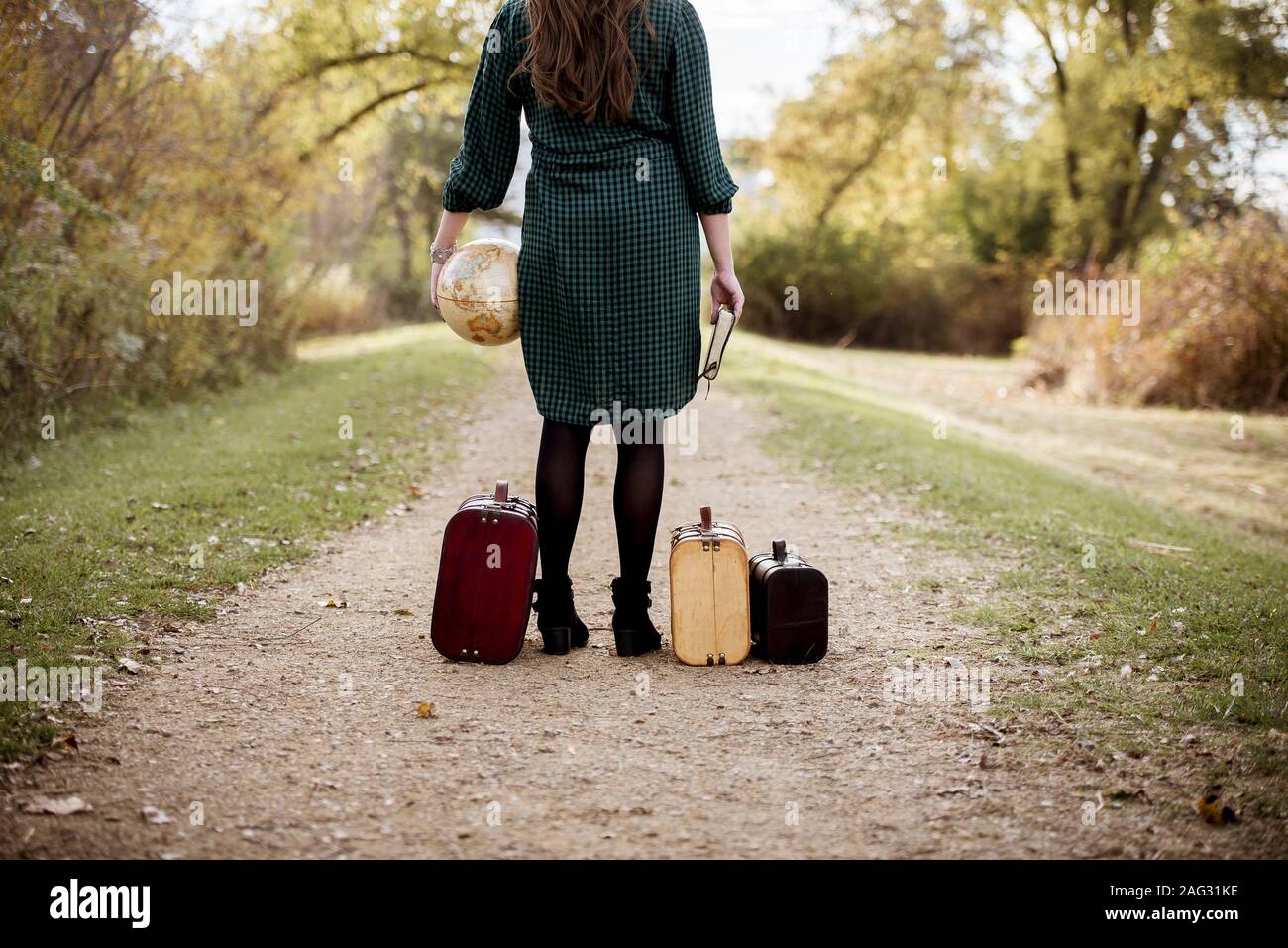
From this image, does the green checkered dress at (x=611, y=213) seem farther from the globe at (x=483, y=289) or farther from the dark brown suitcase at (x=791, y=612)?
the dark brown suitcase at (x=791, y=612)

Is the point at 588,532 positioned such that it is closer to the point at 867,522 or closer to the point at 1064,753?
the point at 867,522

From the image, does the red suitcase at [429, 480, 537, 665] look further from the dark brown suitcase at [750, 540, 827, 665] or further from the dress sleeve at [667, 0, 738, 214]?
the dress sleeve at [667, 0, 738, 214]

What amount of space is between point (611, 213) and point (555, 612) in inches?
56.9

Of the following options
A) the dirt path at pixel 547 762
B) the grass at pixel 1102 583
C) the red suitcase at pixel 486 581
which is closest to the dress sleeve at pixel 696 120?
the red suitcase at pixel 486 581

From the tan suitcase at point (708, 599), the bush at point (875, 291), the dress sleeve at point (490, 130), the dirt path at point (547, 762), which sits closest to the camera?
the dirt path at point (547, 762)

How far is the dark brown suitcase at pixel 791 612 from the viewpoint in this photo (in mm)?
3688

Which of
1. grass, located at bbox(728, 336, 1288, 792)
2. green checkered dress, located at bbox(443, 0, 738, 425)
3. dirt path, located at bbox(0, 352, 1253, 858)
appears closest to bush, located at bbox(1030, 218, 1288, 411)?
grass, located at bbox(728, 336, 1288, 792)

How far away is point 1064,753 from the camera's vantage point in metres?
3.00

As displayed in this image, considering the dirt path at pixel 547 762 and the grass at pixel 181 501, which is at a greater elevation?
the grass at pixel 181 501

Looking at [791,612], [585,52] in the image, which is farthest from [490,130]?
[791,612]

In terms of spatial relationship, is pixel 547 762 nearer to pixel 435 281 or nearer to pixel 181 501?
pixel 435 281

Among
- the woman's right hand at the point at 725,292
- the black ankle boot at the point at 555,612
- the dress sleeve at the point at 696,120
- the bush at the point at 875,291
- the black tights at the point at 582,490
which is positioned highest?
the bush at the point at 875,291

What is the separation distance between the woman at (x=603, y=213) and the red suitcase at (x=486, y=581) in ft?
0.38
